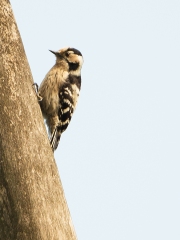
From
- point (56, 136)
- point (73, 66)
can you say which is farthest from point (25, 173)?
point (73, 66)

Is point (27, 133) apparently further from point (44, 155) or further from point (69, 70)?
point (69, 70)

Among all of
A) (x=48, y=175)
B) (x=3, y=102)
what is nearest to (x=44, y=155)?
(x=48, y=175)

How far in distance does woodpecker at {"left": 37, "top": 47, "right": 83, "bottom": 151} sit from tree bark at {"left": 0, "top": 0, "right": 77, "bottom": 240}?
5.62ft

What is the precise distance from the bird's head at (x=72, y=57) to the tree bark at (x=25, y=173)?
2600 millimetres

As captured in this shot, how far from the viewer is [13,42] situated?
4.32 m

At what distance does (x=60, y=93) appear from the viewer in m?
6.28

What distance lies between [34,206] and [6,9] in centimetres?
159

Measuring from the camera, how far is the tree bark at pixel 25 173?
Result: 384 centimetres

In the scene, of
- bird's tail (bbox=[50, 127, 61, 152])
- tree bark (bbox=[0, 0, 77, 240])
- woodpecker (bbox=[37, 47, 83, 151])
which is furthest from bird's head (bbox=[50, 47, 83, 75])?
tree bark (bbox=[0, 0, 77, 240])

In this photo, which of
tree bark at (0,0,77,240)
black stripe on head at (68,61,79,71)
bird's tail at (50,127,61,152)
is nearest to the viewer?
tree bark at (0,0,77,240)

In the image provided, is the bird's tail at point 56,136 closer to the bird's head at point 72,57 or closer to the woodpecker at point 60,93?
the woodpecker at point 60,93

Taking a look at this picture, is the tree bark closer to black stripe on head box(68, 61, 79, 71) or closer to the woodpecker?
the woodpecker

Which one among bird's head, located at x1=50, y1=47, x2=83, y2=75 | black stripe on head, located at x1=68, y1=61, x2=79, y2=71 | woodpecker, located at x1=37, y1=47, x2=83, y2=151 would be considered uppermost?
bird's head, located at x1=50, y1=47, x2=83, y2=75

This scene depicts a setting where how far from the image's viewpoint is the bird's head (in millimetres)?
6789
